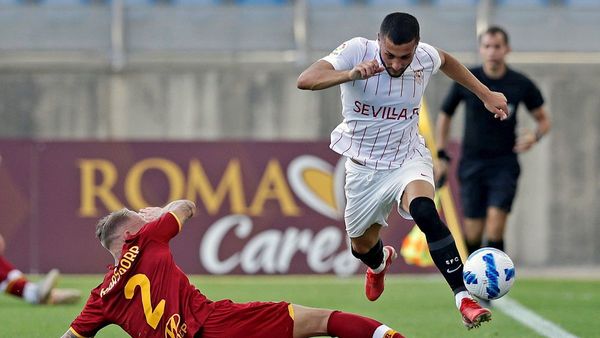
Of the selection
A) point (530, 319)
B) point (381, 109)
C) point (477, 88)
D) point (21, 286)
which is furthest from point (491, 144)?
point (21, 286)

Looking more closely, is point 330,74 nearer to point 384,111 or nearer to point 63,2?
point 384,111

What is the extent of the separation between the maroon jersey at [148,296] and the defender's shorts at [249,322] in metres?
0.06

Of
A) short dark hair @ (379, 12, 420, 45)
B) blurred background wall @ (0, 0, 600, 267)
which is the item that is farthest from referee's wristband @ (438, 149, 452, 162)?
blurred background wall @ (0, 0, 600, 267)

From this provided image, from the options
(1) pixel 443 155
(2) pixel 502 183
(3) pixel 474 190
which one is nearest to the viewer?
(2) pixel 502 183

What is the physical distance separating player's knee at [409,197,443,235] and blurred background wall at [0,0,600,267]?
9672mm

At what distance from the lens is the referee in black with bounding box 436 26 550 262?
10.8m

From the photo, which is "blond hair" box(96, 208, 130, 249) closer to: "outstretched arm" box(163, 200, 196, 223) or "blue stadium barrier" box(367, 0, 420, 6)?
"outstretched arm" box(163, 200, 196, 223)

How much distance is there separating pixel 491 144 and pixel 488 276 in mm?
3781

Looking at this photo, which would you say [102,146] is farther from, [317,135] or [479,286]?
[479,286]

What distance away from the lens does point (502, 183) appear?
35.4 ft

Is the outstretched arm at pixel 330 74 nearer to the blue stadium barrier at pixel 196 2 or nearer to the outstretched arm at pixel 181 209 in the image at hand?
the outstretched arm at pixel 181 209

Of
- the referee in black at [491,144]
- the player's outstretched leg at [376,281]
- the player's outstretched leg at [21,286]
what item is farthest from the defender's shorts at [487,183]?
the player's outstretched leg at [21,286]

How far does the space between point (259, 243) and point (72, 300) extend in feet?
14.3

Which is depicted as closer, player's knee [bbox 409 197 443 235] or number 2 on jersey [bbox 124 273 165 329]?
number 2 on jersey [bbox 124 273 165 329]
